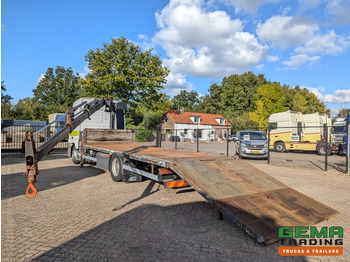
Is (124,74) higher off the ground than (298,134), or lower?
higher

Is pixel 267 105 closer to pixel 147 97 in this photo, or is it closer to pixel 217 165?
pixel 147 97

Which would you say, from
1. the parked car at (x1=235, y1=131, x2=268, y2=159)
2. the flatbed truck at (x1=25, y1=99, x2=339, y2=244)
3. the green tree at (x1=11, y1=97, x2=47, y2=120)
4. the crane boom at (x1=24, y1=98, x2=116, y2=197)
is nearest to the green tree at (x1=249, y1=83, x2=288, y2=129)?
the parked car at (x1=235, y1=131, x2=268, y2=159)

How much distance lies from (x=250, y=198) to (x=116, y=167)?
4.94m

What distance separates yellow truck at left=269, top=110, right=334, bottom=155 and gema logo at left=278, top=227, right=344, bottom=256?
1617cm

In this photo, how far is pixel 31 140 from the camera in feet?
16.3

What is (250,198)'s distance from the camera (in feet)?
15.7

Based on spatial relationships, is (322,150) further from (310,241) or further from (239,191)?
(310,241)

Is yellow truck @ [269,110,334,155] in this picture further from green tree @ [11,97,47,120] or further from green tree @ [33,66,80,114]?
green tree @ [33,66,80,114]

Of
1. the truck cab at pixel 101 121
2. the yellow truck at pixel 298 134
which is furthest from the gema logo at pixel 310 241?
the yellow truck at pixel 298 134

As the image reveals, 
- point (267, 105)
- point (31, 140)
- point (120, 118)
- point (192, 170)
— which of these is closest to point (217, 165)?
point (192, 170)

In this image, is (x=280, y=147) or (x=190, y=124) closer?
(x=280, y=147)

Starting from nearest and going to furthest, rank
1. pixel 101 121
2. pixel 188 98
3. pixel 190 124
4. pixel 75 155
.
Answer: pixel 75 155, pixel 101 121, pixel 190 124, pixel 188 98

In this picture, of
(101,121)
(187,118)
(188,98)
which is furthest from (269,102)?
(101,121)

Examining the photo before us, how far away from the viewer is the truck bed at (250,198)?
13.3 feet
